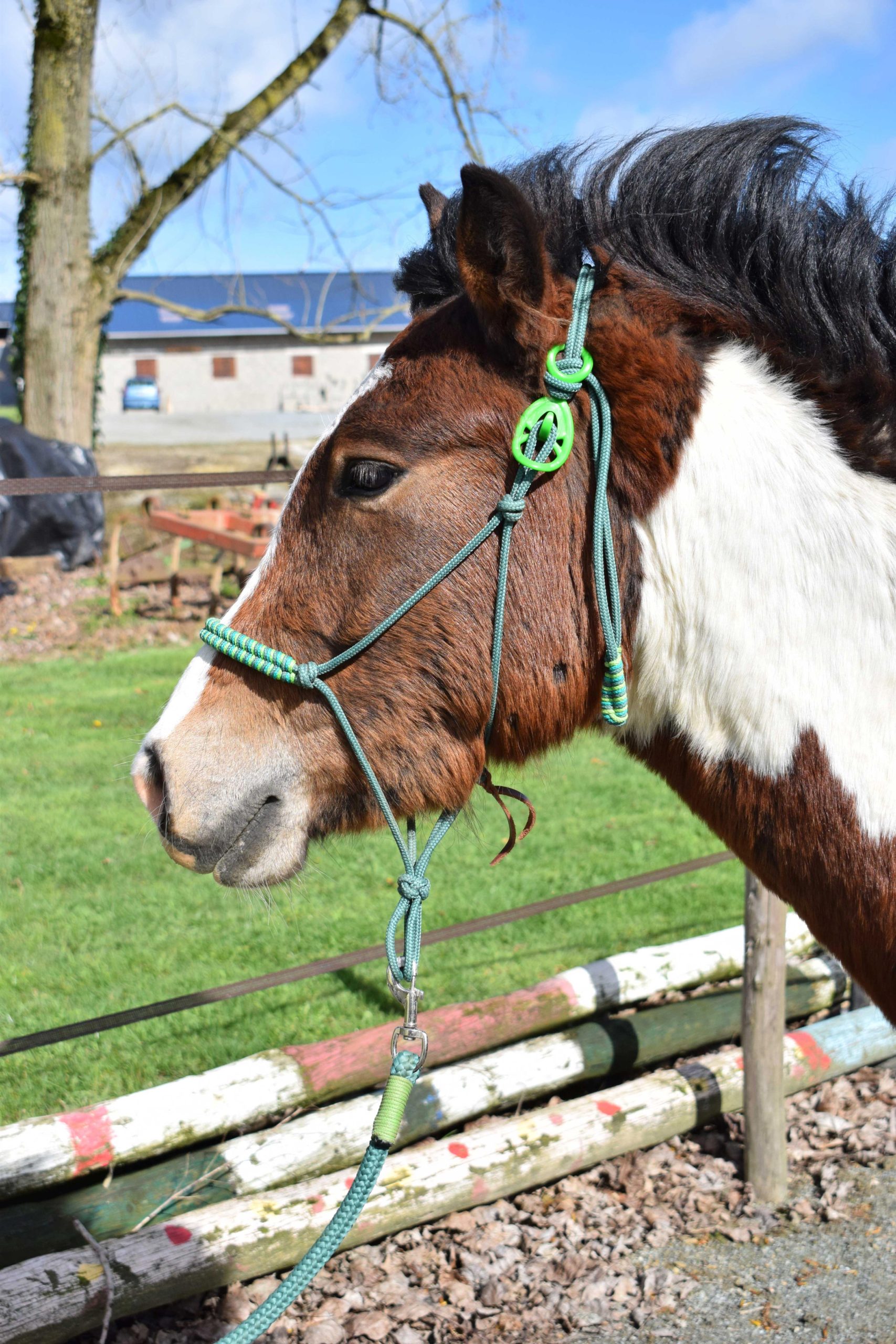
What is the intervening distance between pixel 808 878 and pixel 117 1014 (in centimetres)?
191

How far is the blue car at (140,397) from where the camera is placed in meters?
46.4

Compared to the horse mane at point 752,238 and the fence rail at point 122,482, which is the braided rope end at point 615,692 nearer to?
the horse mane at point 752,238

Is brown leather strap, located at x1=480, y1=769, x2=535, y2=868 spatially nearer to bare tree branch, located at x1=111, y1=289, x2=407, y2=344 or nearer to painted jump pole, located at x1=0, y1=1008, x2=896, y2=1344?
painted jump pole, located at x1=0, y1=1008, x2=896, y2=1344

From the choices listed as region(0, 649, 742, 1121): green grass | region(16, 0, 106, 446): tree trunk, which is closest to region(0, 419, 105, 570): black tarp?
region(16, 0, 106, 446): tree trunk

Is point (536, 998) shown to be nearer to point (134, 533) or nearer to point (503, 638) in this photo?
point (503, 638)

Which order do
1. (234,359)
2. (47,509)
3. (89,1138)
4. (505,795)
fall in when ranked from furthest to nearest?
(234,359) → (47,509) → (89,1138) → (505,795)

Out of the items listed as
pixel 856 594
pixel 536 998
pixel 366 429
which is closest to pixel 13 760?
pixel 536 998

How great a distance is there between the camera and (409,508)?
68.5 inches

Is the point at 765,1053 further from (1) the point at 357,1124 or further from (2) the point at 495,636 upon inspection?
(2) the point at 495,636

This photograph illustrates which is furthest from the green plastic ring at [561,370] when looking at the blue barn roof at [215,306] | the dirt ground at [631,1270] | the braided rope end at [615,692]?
the blue barn roof at [215,306]

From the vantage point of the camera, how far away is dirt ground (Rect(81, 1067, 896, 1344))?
2.81 m

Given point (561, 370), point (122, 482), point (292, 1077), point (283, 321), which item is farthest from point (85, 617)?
point (561, 370)

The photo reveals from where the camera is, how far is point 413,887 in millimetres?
1857

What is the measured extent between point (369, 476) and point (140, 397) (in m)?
48.5
